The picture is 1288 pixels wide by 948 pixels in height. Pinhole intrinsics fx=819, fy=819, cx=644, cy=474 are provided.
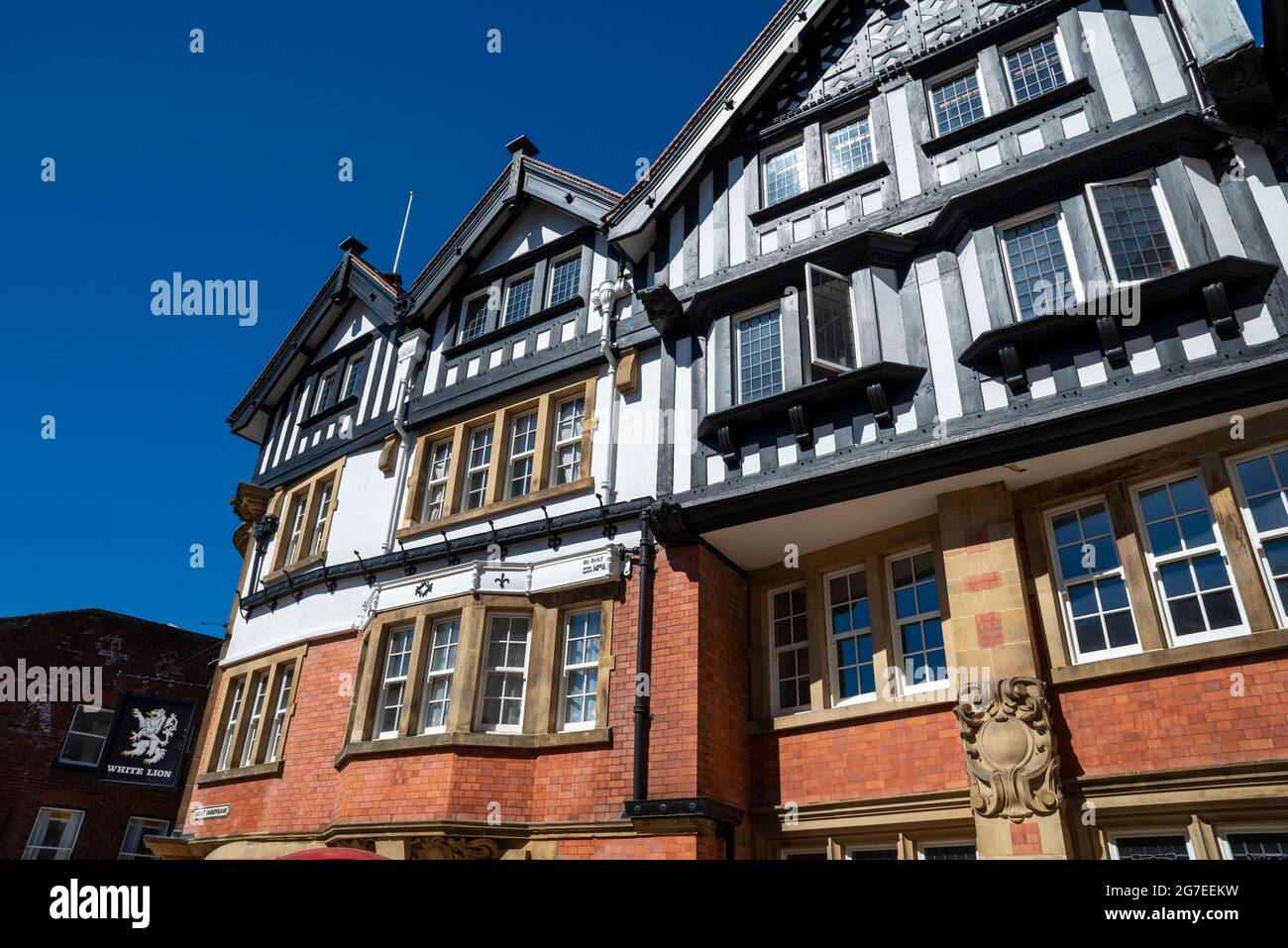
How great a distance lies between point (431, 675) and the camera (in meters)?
13.8

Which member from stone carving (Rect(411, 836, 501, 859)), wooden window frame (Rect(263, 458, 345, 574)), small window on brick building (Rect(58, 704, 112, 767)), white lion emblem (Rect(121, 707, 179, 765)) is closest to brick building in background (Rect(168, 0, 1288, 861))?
stone carving (Rect(411, 836, 501, 859))

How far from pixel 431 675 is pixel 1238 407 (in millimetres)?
11986

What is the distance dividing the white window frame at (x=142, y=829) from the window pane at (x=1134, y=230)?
28432 mm

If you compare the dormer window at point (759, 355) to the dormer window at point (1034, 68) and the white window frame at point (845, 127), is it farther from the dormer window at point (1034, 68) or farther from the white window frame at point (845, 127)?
the dormer window at point (1034, 68)

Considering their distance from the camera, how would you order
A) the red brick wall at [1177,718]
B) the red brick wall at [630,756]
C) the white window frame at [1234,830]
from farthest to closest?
the red brick wall at [630,756]
the red brick wall at [1177,718]
the white window frame at [1234,830]

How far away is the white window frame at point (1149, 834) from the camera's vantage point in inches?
343

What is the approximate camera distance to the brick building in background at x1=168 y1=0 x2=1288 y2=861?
372 inches

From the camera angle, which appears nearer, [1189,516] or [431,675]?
[1189,516]

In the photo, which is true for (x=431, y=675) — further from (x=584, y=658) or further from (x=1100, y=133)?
(x=1100, y=133)

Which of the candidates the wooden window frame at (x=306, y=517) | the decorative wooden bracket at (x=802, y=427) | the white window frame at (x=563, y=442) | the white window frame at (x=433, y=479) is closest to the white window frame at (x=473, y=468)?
the white window frame at (x=433, y=479)

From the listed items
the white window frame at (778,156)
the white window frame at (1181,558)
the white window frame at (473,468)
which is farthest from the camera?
the white window frame at (473,468)
